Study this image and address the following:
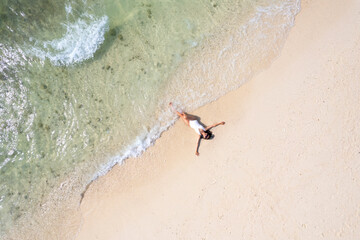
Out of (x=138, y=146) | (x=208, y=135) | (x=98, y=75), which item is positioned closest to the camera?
(x=208, y=135)

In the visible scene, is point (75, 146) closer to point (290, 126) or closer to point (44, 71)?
point (44, 71)

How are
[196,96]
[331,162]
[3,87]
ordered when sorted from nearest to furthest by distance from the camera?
[331,162], [196,96], [3,87]

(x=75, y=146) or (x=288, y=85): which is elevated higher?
(x=75, y=146)

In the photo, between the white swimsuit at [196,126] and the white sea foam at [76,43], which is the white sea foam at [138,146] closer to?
the white swimsuit at [196,126]

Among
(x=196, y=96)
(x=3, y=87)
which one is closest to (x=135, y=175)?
(x=196, y=96)

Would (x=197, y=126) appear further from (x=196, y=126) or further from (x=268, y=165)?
(x=268, y=165)

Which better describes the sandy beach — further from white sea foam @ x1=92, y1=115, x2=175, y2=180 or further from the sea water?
the sea water

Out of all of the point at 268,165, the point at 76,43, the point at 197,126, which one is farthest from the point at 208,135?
the point at 76,43
